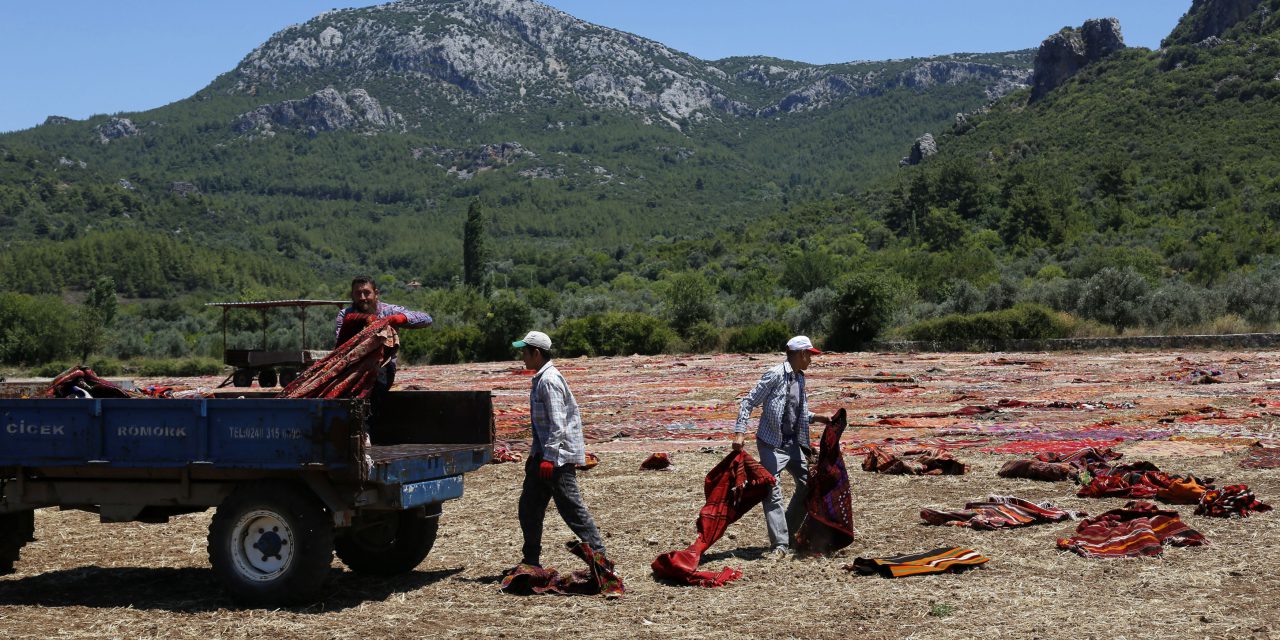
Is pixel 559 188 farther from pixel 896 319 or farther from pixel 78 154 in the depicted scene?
pixel 896 319

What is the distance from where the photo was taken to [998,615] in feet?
25.5

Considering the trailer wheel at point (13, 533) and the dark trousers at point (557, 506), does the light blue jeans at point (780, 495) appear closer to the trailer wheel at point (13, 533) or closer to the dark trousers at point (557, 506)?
the dark trousers at point (557, 506)

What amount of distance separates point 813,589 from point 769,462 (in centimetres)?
164

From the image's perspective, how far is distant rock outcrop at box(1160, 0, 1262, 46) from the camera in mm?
117812

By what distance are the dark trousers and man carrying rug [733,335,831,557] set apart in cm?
171

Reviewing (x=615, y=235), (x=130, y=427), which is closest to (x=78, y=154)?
(x=615, y=235)

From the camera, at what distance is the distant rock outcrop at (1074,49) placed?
5025 inches

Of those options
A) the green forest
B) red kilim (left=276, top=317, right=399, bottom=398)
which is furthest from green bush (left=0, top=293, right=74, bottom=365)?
red kilim (left=276, top=317, right=399, bottom=398)

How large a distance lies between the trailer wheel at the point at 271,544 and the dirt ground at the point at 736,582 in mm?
183

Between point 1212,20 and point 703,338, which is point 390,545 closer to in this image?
point 703,338

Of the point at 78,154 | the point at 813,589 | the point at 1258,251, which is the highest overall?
the point at 78,154

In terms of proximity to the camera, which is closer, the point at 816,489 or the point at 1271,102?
the point at 816,489

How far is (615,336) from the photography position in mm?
60438

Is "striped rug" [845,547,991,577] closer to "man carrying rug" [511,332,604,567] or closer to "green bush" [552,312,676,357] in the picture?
"man carrying rug" [511,332,604,567]
